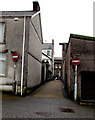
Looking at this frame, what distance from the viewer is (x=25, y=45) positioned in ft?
41.2

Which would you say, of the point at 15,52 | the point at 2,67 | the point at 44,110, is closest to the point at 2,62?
the point at 2,67

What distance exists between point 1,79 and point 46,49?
33.6 m

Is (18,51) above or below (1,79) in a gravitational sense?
above

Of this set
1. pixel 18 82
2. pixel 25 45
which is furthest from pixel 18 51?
pixel 18 82

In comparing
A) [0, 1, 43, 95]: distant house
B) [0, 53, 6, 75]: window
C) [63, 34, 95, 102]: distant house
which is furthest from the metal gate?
[0, 53, 6, 75]: window

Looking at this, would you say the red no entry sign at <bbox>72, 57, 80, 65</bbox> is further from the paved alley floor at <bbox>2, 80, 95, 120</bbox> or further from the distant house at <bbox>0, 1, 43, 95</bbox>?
the distant house at <bbox>0, 1, 43, 95</bbox>

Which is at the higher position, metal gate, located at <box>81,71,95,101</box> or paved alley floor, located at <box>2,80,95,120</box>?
metal gate, located at <box>81,71,95,101</box>

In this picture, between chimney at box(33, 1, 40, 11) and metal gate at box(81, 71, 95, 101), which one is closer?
metal gate at box(81, 71, 95, 101)

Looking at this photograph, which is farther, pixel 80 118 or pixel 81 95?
pixel 81 95

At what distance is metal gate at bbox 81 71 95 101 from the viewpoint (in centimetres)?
1073

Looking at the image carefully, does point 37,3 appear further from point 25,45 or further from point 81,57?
point 81,57

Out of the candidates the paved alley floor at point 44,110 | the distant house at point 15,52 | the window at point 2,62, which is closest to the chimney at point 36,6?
the distant house at point 15,52

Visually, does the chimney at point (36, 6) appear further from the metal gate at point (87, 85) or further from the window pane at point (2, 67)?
the metal gate at point (87, 85)

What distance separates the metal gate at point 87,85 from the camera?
10.7m
